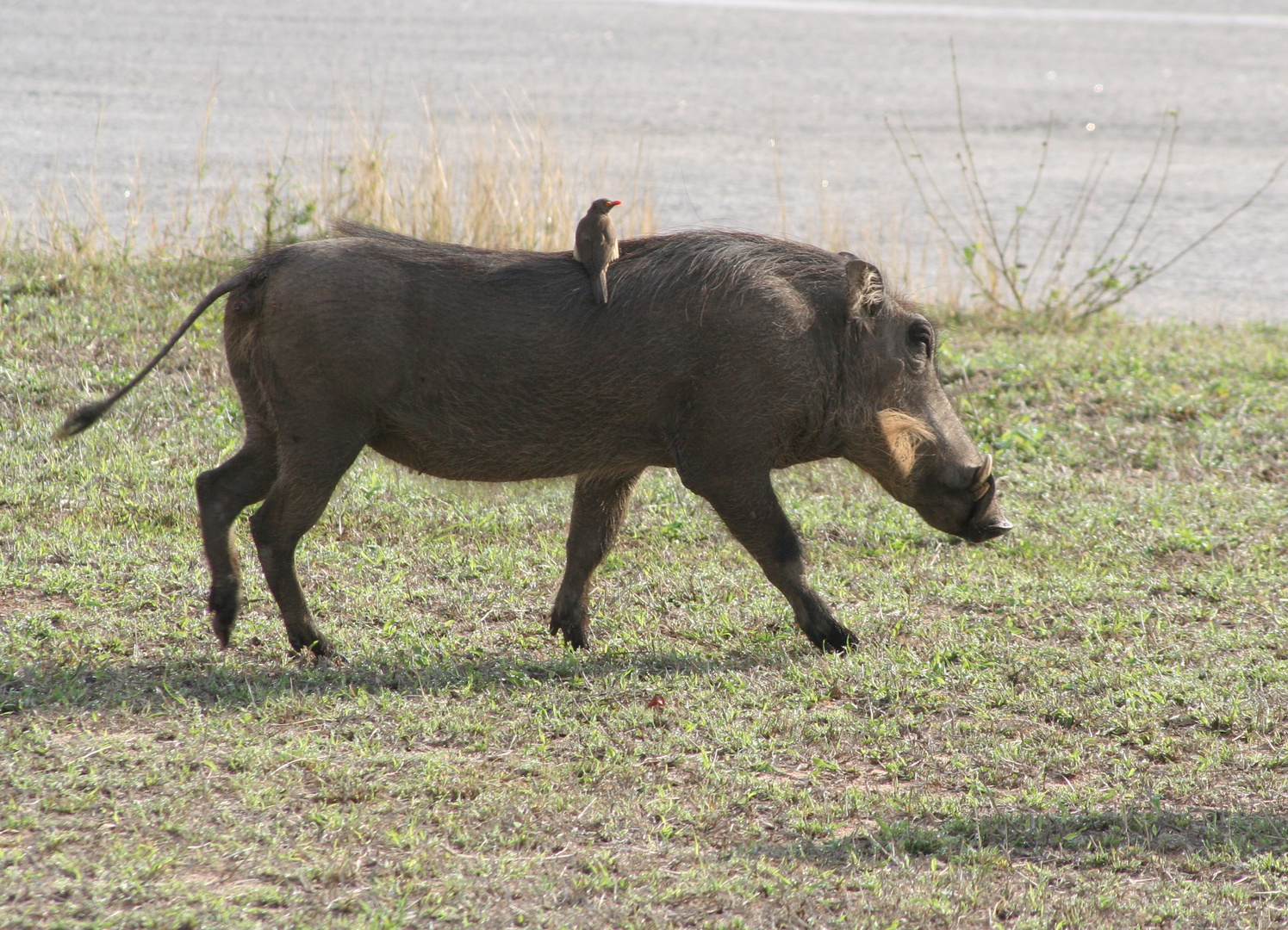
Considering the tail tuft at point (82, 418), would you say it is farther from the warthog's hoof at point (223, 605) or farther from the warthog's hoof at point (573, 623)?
the warthog's hoof at point (573, 623)

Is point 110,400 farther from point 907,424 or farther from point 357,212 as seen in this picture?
point 357,212

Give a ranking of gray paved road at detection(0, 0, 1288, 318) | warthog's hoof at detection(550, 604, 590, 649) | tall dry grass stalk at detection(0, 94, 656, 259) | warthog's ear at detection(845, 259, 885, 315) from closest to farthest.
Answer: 1. warthog's ear at detection(845, 259, 885, 315)
2. warthog's hoof at detection(550, 604, 590, 649)
3. tall dry grass stalk at detection(0, 94, 656, 259)
4. gray paved road at detection(0, 0, 1288, 318)

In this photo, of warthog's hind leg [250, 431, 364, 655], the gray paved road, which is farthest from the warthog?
the gray paved road

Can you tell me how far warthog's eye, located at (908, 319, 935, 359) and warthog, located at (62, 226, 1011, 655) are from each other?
2.5 inches

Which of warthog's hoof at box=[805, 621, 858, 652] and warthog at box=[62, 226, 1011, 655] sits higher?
warthog at box=[62, 226, 1011, 655]

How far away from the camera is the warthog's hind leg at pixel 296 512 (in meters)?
3.77

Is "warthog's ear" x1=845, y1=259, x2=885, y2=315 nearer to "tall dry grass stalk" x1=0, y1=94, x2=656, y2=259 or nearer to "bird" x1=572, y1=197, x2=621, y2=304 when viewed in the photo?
"bird" x1=572, y1=197, x2=621, y2=304

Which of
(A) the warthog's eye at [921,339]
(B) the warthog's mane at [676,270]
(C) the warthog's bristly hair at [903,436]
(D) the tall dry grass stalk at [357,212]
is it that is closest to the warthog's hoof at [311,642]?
(B) the warthog's mane at [676,270]

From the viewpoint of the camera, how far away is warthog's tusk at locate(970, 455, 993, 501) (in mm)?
4312

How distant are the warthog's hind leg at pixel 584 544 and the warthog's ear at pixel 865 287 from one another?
2.85 feet

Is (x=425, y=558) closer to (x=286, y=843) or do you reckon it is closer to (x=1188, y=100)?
(x=286, y=843)

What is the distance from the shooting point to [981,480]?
14.2 feet

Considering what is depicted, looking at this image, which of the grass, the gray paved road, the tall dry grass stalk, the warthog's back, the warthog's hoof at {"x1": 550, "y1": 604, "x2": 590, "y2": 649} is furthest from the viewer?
the gray paved road

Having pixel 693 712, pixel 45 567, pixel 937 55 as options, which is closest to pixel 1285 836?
pixel 693 712
